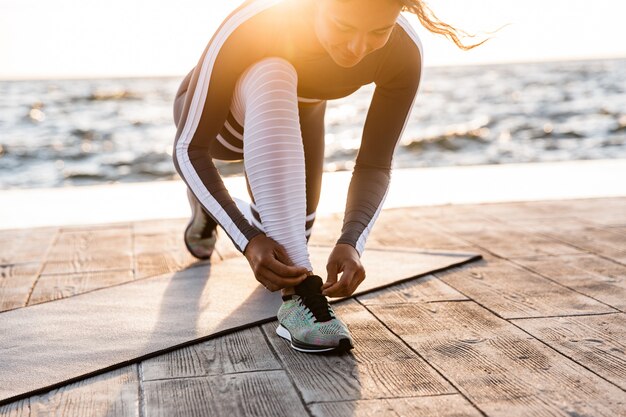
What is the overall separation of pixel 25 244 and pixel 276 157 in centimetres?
150

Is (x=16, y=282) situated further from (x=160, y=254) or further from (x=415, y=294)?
(x=415, y=294)

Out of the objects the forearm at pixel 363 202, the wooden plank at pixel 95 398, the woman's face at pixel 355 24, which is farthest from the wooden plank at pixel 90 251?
the woman's face at pixel 355 24

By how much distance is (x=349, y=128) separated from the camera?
13.6 m

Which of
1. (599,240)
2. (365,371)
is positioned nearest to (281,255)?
(365,371)

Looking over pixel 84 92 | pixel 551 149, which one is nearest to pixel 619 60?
pixel 84 92

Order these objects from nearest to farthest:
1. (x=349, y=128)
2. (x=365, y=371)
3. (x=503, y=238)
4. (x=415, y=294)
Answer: (x=365, y=371) < (x=415, y=294) < (x=503, y=238) < (x=349, y=128)

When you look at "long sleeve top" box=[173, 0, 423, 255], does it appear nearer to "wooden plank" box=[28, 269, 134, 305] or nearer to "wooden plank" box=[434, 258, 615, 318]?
"wooden plank" box=[434, 258, 615, 318]

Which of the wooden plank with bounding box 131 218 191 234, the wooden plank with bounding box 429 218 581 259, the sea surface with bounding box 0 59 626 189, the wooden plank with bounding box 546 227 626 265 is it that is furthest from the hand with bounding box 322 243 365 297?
the sea surface with bounding box 0 59 626 189

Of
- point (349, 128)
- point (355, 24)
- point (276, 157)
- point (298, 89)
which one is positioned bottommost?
point (349, 128)

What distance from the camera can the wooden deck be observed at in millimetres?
1362

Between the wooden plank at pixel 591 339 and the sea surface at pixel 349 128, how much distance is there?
5558 mm

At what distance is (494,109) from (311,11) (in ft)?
47.4

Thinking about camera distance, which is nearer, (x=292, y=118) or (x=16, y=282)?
(x=292, y=118)

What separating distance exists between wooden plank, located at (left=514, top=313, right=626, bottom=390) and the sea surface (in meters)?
5.56
